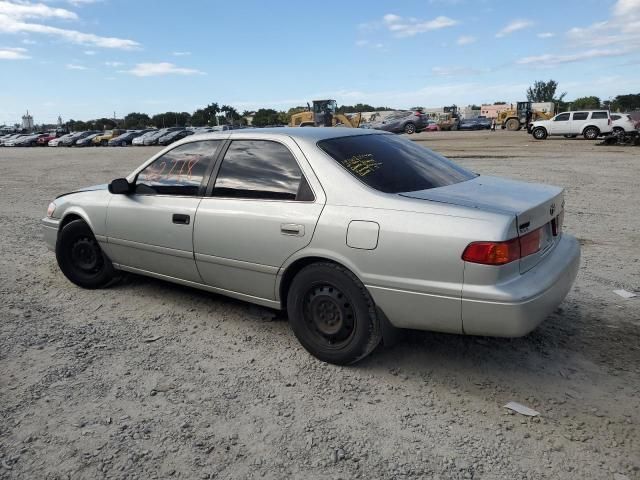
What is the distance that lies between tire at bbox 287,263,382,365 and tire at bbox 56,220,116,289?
2.20 m

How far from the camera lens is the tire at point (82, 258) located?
4.81 m

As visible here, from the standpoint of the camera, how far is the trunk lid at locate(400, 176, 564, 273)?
2.95 metres

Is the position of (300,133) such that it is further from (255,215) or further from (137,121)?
(137,121)

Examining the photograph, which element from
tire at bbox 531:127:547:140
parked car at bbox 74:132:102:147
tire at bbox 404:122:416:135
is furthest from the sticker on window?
parked car at bbox 74:132:102:147

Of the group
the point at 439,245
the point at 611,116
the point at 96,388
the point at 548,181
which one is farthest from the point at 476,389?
the point at 611,116

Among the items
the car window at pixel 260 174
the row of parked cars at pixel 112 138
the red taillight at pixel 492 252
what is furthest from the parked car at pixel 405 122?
the red taillight at pixel 492 252

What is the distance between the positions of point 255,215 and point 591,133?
28.0 metres

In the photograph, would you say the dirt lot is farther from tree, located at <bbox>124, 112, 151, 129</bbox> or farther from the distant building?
the distant building

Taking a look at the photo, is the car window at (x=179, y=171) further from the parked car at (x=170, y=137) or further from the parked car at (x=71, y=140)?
the parked car at (x=71, y=140)

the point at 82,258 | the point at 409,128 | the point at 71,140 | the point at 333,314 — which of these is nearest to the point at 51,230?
the point at 82,258

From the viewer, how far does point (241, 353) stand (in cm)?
363

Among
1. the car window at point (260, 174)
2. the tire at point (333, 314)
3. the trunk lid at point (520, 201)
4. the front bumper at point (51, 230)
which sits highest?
the car window at point (260, 174)

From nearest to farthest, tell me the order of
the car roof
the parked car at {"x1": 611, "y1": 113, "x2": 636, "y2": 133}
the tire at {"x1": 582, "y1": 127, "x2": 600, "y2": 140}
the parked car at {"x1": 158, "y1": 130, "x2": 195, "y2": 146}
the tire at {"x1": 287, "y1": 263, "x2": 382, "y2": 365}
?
the tire at {"x1": 287, "y1": 263, "x2": 382, "y2": 365}
the car roof
the parked car at {"x1": 611, "y1": 113, "x2": 636, "y2": 133}
the tire at {"x1": 582, "y1": 127, "x2": 600, "y2": 140}
the parked car at {"x1": 158, "y1": 130, "x2": 195, "y2": 146}

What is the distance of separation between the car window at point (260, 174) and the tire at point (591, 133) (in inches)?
1081
